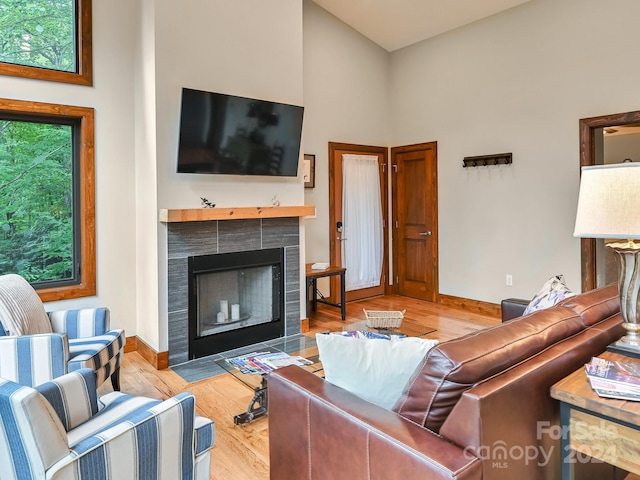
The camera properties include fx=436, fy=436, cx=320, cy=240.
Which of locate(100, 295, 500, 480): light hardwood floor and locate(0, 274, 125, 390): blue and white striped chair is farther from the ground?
locate(0, 274, 125, 390): blue and white striped chair

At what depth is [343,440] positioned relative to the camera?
130cm

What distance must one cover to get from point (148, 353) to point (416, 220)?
380 centimetres

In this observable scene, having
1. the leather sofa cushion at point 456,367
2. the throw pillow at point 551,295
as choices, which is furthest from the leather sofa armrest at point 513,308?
the leather sofa cushion at point 456,367

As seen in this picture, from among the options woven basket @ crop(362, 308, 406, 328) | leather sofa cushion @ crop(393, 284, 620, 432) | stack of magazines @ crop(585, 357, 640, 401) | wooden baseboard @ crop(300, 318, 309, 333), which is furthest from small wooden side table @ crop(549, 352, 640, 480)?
wooden baseboard @ crop(300, 318, 309, 333)

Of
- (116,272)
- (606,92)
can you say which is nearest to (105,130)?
(116,272)

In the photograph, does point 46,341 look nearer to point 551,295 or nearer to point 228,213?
point 228,213

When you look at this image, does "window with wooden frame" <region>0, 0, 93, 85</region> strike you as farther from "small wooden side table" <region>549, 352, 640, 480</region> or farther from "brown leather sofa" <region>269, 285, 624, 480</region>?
"small wooden side table" <region>549, 352, 640, 480</region>

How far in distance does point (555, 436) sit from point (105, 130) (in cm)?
381

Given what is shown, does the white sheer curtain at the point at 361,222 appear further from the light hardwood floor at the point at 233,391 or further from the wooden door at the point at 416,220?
the light hardwood floor at the point at 233,391

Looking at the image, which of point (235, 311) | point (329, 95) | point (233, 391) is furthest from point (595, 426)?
point (329, 95)

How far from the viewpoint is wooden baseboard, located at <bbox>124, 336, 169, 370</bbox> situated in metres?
3.52

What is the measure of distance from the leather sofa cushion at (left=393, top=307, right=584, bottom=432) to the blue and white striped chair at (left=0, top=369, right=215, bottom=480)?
812 mm

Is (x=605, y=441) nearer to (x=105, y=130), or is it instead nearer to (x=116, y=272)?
(x=116, y=272)

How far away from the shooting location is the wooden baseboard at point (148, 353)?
352 centimetres
